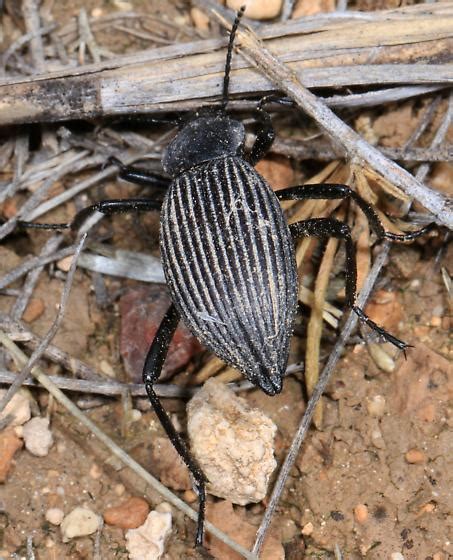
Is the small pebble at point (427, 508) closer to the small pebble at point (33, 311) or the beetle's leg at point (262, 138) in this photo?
the beetle's leg at point (262, 138)

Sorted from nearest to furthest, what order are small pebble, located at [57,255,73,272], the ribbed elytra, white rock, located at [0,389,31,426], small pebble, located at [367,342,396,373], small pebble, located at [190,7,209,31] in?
the ribbed elytra < white rock, located at [0,389,31,426] < small pebble, located at [367,342,396,373] < small pebble, located at [57,255,73,272] < small pebble, located at [190,7,209,31]

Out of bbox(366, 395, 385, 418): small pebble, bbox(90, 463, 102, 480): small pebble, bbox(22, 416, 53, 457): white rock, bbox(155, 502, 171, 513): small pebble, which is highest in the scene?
bbox(366, 395, 385, 418): small pebble

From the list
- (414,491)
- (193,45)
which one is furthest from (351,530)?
(193,45)

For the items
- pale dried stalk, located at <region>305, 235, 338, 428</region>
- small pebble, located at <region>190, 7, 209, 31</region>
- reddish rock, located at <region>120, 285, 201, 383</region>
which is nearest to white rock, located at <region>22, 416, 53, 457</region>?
reddish rock, located at <region>120, 285, 201, 383</region>

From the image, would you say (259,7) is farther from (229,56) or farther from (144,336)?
(144,336)

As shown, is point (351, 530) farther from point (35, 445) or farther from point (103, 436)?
point (35, 445)

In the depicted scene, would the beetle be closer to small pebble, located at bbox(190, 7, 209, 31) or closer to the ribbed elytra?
the ribbed elytra

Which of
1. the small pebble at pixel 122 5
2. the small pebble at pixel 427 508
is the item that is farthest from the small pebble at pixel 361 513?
the small pebble at pixel 122 5
